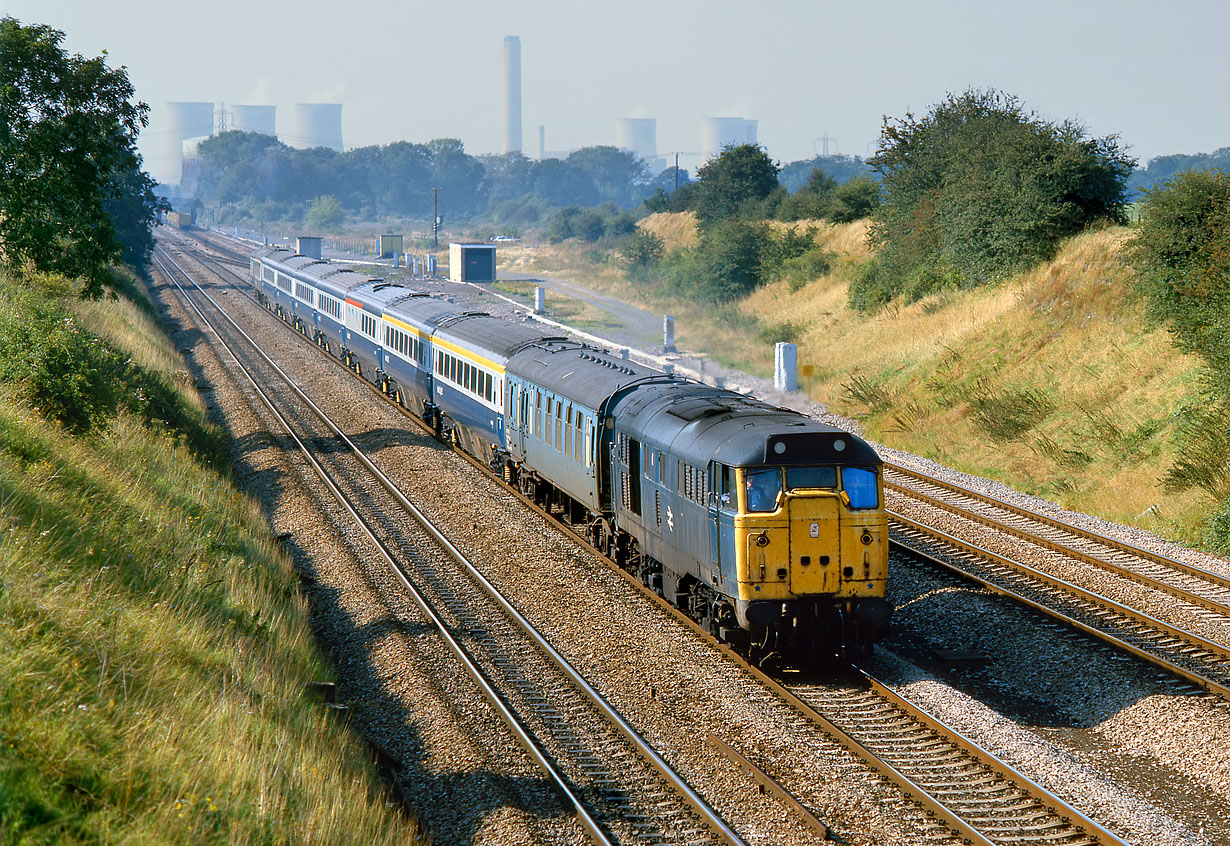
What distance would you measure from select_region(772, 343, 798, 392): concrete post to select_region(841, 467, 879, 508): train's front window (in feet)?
74.1

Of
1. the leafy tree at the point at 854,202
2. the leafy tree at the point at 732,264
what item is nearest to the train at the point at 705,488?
the leafy tree at the point at 732,264

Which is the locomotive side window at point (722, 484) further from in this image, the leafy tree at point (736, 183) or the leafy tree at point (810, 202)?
the leafy tree at point (736, 183)

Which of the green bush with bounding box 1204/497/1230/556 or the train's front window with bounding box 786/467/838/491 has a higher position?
the train's front window with bounding box 786/467/838/491

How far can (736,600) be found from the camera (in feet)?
43.4

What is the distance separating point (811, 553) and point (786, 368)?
23.3 meters

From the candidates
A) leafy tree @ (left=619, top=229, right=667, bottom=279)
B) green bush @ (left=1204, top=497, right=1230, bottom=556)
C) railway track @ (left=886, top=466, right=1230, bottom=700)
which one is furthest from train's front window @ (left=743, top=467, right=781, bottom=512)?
leafy tree @ (left=619, top=229, right=667, bottom=279)

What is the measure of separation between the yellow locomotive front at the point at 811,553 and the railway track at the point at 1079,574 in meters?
3.79

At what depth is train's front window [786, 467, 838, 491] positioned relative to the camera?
13.2 m

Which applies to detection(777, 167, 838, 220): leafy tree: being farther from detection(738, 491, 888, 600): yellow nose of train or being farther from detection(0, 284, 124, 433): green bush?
detection(738, 491, 888, 600): yellow nose of train

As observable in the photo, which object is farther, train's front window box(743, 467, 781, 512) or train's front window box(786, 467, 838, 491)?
train's front window box(786, 467, 838, 491)

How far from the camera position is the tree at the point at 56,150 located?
79.8 feet

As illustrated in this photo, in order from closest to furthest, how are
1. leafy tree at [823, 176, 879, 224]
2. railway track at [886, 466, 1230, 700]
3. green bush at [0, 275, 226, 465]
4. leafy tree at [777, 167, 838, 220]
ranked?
railway track at [886, 466, 1230, 700] → green bush at [0, 275, 226, 465] → leafy tree at [823, 176, 879, 224] → leafy tree at [777, 167, 838, 220]

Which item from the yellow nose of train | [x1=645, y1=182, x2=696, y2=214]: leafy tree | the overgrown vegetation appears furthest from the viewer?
[x1=645, y1=182, x2=696, y2=214]: leafy tree

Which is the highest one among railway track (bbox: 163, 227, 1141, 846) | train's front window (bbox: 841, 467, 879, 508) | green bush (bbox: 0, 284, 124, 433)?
green bush (bbox: 0, 284, 124, 433)
